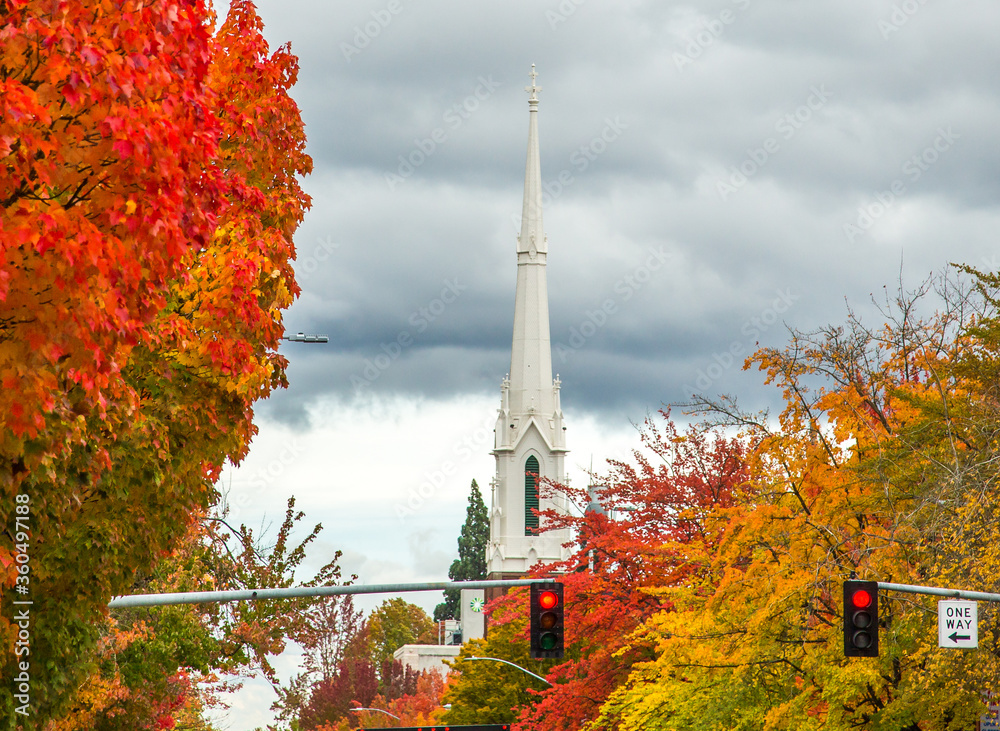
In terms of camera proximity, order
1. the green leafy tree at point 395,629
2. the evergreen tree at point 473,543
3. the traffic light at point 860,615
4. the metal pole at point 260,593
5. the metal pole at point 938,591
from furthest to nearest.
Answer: the evergreen tree at point 473,543
the green leafy tree at point 395,629
the traffic light at point 860,615
the metal pole at point 938,591
the metal pole at point 260,593

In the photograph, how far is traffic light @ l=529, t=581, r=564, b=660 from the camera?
Answer: 16.4 m

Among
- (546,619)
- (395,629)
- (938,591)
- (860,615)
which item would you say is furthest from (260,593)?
A: (395,629)

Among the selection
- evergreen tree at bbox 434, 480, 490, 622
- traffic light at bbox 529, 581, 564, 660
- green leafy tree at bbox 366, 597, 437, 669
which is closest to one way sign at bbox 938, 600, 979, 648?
traffic light at bbox 529, 581, 564, 660

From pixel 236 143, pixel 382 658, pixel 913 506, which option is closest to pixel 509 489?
pixel 382 658

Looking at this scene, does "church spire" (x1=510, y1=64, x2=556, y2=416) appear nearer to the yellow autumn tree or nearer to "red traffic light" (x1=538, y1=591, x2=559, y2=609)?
the yellow autumn tree

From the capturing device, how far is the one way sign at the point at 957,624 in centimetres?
1652

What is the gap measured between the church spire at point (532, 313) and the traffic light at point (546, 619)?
81.1 m

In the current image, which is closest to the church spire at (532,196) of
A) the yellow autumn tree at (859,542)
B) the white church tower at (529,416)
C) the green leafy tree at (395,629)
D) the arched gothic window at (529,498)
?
the white church tower at (529,416)

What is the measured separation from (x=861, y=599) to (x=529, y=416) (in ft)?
268

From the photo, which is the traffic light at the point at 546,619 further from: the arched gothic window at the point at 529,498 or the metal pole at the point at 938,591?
the arched gothic window at the point at 529,498

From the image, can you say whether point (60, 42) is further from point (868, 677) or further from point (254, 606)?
point (254, 606)

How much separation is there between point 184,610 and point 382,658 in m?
101

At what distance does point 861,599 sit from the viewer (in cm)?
1595

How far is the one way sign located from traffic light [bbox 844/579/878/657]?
1.22 meters
